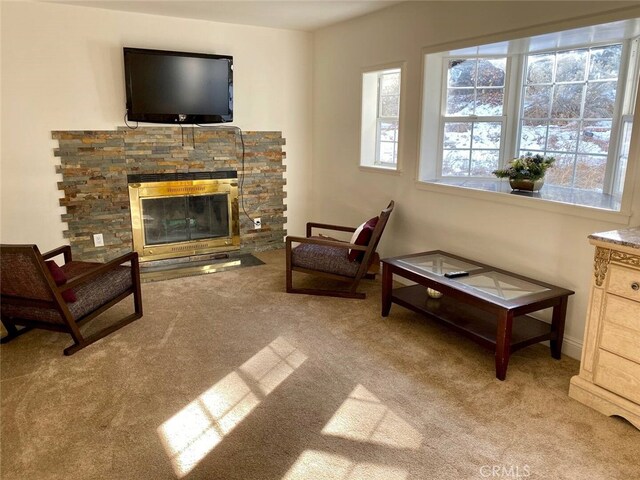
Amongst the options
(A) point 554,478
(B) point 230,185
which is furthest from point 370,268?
(A) point 554,478

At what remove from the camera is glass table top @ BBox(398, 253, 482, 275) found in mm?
3283

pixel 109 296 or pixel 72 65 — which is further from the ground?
pixel 72 65

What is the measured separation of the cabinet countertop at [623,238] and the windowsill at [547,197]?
323mm

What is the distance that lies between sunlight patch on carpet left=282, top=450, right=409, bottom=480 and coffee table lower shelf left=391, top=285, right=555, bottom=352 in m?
1.07

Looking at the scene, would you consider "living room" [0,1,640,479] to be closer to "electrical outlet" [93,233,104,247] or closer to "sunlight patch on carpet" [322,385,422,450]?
"sunlight patch on carpet" [322,385,422,450]

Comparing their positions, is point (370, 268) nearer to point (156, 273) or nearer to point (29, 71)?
point (156, 273)

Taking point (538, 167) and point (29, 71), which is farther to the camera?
point (29, 71)

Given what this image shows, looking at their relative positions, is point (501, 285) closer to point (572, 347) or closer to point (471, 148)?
point (572, 347)

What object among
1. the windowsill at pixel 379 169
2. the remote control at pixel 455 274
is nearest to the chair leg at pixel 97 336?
the remote control at pixel 455 274

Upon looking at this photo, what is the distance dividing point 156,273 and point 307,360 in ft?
7.48

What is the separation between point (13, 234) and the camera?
4.19m

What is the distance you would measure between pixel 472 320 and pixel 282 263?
7.56 ft

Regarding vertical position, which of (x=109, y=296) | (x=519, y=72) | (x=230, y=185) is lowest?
(x=109, y=296)

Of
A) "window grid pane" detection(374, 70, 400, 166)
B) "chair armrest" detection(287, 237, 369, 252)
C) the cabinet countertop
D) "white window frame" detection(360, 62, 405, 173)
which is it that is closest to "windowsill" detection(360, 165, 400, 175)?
"white window frame" detection(360, 62, 405, 173)
